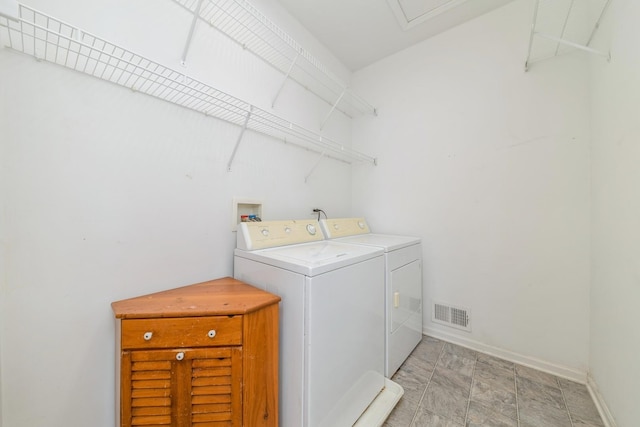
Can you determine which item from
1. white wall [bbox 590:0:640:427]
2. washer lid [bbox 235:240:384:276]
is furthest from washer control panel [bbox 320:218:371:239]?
white wall [bbox 590:0:640:427]

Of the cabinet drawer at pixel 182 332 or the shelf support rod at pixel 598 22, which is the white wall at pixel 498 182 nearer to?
the shelf support rod at pixel 598 22

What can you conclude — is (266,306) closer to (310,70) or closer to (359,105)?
(310,70)

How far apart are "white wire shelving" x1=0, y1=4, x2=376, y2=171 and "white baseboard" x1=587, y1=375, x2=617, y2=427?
Answer: 2402mm

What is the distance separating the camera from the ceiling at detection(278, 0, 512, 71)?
1.66 m

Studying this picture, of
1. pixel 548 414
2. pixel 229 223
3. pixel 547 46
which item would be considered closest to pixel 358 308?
pixel 229 223

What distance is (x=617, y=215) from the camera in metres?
1.06

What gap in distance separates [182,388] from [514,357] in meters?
2.10

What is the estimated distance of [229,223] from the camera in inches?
53.9

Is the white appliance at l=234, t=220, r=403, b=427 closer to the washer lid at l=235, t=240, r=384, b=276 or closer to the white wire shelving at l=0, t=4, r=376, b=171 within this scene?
the washer lid at l=235, t=240, r=384, b=276

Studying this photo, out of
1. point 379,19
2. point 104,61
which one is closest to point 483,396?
point 104,61

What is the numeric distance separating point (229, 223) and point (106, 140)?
0.67 meters

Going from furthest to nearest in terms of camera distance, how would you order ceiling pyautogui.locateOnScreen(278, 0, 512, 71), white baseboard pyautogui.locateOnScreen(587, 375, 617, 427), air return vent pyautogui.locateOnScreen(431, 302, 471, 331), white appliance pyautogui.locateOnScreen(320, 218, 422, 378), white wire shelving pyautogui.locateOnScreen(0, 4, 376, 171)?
air return vent pyautogui.locateOnScreen(431, 302, 471, 331) → ceiling pyautogui.locateOnScreen(278, 0, 512, 71) → white appliance pyautogui.locateOnScreen(320, 218, 422, 378) → white baseboard pyautogui.locateOnScreen(587, 375, 617, 427) → white wire shelving pyautogui.locateOnScreen(0, 4, 376, 171)

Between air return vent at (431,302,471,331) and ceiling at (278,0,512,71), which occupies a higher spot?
ceiling at (278,0,512,71)

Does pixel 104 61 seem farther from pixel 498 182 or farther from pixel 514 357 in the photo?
pixel 514 357
